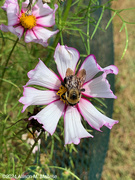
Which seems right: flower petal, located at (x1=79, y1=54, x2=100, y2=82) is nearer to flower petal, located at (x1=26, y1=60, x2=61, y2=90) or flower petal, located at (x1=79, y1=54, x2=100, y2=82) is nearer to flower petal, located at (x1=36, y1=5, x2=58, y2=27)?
Result: flower petal, located at (x1=26, y1=60, x2=61, y2=90)

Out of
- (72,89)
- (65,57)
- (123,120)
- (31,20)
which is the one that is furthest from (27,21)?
(123,120)

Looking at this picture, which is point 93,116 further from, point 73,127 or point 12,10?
point 12,10

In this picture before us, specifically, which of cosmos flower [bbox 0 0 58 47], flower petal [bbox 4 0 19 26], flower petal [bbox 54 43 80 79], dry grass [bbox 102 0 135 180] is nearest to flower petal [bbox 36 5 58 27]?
cosmos flower [bbox 0 0 58 47]

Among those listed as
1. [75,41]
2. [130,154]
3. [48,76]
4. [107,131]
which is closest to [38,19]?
[48,76]

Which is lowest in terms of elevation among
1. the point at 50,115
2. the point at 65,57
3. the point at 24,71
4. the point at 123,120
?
the point at 123,120

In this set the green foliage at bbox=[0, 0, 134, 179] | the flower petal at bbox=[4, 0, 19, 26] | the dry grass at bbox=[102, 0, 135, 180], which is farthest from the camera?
the dry grass at bbox=[102, 0, 135, 180]

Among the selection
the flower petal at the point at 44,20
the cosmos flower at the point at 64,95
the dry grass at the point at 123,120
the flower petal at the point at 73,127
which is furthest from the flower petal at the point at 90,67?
the dry grass at the point at 123,120

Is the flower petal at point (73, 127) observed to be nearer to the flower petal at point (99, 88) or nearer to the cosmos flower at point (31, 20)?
the flower petal at point (99, 88)
